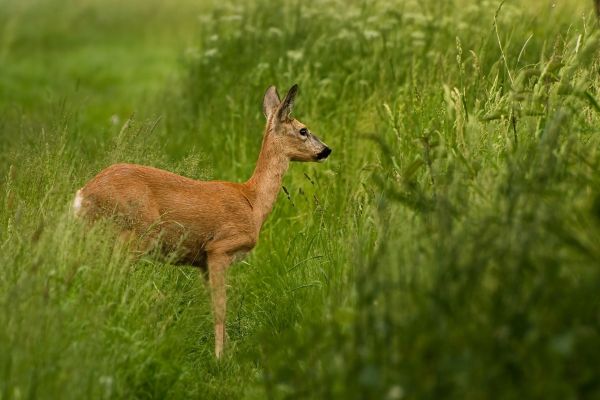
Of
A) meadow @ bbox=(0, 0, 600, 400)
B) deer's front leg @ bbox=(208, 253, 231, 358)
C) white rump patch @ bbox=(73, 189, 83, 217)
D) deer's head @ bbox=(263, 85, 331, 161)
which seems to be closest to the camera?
meadow @ bbox=(0, 0, 600, 400)

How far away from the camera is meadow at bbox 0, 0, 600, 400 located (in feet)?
14.0

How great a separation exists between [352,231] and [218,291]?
0.85 metres

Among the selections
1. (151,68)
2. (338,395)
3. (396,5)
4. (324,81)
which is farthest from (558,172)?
(151,68)

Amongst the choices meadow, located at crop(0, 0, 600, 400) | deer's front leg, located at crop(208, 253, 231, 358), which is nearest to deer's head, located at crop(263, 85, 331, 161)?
meadow, located at crop(0, 0, 600, 400)

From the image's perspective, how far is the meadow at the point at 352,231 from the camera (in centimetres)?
428

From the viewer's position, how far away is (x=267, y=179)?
7.61 metres

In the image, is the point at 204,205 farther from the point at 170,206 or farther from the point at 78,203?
the point at 78,203

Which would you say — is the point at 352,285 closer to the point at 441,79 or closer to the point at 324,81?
the point at 441,79

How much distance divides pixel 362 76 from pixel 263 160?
2398 millimetres

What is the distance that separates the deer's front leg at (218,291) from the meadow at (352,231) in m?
0.07

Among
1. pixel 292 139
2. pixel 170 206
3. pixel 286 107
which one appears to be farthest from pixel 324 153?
pixel 170 206

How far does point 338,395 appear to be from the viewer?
429cm

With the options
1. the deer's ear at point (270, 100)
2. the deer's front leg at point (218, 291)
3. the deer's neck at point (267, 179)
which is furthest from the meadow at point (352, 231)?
the deer's ear at point (270, 100)

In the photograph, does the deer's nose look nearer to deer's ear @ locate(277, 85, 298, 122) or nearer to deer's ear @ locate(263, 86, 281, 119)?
deer's ear @ locate(277, 85, 298, 122)
